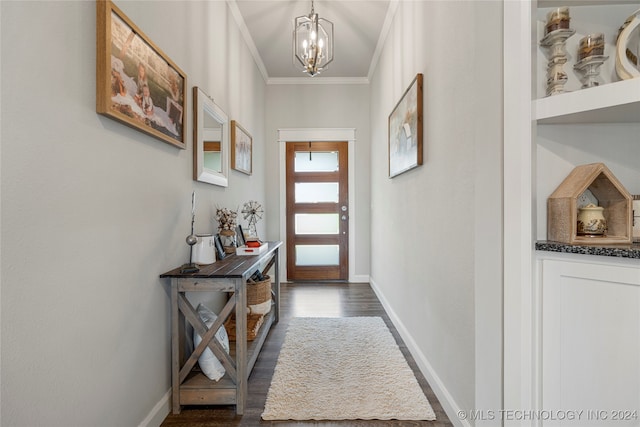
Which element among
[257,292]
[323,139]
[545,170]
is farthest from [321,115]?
[545,170]

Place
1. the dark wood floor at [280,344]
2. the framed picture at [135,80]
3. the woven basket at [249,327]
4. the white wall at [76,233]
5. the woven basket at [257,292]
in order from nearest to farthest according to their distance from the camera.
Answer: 1. the white wall at [76,233]
2. the framed picture at [135,80]
3. the dark wood floor at [280,344]
4. the woven basket at [249,327]
5. the woven basket at [257,292]

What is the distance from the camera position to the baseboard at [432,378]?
58.6 inches

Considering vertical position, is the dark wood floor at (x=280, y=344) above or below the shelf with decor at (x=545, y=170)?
below

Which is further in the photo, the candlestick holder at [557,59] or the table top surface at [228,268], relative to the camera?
the table top surface at [228,268]

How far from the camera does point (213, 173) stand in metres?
2.24

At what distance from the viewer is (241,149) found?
118 inches

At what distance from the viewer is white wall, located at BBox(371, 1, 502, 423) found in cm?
119

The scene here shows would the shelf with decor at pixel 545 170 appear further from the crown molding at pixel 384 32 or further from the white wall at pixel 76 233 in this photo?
the crown molding at pixel 384 32

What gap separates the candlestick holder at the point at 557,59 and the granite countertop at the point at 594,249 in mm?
519

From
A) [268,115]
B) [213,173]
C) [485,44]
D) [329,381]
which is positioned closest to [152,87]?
[213,173]

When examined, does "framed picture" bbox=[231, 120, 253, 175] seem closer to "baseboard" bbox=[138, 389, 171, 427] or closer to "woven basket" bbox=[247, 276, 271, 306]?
"woven basket" bbox=[247, 276, 271, 306]

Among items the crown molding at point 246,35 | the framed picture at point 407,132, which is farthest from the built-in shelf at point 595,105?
the crown molding at point 246,35

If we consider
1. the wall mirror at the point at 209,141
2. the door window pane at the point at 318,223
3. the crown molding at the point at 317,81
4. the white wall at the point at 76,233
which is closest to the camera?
the white wall at the point at 76,233

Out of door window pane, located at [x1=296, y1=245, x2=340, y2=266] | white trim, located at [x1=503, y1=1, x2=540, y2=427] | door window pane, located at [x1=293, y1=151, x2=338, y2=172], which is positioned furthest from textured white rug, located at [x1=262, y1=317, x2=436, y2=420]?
door window pane, located at [x1=293, y1=151, x2=338, y2=172]
